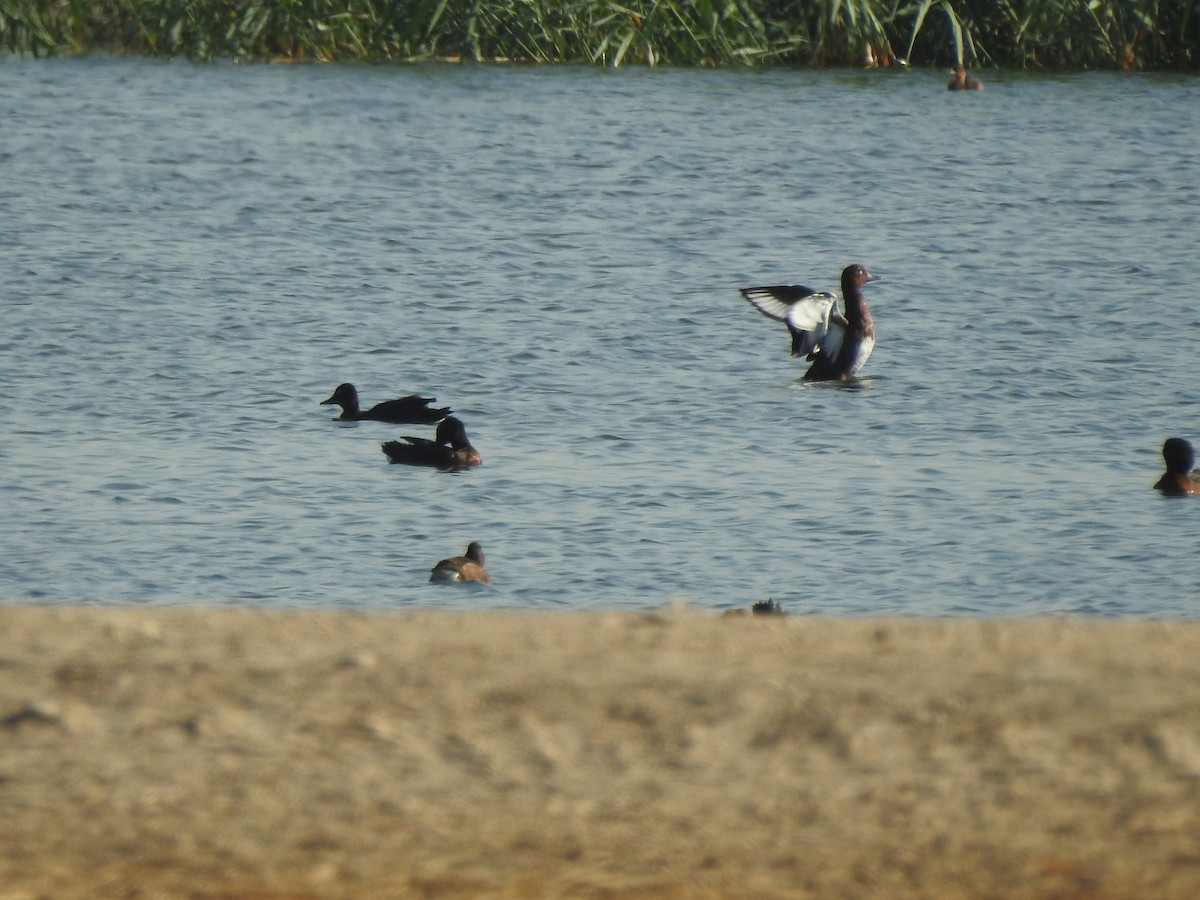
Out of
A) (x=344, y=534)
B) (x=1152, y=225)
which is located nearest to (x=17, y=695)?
(x=344, y=534)

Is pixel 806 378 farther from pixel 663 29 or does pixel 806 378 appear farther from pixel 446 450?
pixel 663 29

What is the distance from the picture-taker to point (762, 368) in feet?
52.2

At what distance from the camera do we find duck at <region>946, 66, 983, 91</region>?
94.5ft

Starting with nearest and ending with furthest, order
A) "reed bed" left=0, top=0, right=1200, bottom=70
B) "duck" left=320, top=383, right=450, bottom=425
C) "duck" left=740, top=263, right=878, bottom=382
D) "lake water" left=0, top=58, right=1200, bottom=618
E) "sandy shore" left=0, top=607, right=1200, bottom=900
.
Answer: "sandy shore" left=0, top=607, right=1200, bottom=900
"lake water" left=0, top=58, right=1200, bottom=618
"duck" left=320, top=383, right=450, bottom=425
"duck" left=740, top=263, right=878, bottom=382
"reed bed" left=0, top=0, right=1200, bottom=70

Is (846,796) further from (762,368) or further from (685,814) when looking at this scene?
(762,368)

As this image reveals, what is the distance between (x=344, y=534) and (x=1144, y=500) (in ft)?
13.1

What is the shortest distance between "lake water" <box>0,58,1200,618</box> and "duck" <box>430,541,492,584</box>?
0.15m

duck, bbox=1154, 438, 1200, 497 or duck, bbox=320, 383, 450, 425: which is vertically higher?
duck, bbox=1154, 438, 1200, 497

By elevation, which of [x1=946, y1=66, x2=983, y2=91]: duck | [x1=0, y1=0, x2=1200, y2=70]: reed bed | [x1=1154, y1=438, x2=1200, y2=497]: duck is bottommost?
[x1=1154, y1=438, x2=1200, y2=497]: duck

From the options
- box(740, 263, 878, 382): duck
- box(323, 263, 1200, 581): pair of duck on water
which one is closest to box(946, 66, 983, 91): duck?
box(323, 263, 1200, 581): pair of duck on water

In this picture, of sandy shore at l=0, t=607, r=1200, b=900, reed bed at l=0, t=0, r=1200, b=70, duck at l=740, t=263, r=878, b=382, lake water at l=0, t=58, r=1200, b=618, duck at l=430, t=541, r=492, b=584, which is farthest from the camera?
reed bed at l=0, t=0, r=1200, b=70

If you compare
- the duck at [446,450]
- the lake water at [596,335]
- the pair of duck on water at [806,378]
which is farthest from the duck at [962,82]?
the duck at [446,450]

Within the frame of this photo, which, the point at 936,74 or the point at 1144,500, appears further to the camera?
the point at 936,74

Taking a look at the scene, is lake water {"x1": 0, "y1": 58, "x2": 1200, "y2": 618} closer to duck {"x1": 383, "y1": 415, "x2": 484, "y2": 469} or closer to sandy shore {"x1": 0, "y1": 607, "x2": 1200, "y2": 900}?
duck {"x1": 383, "y1": 415, "x2": 484, "y2": 469}
